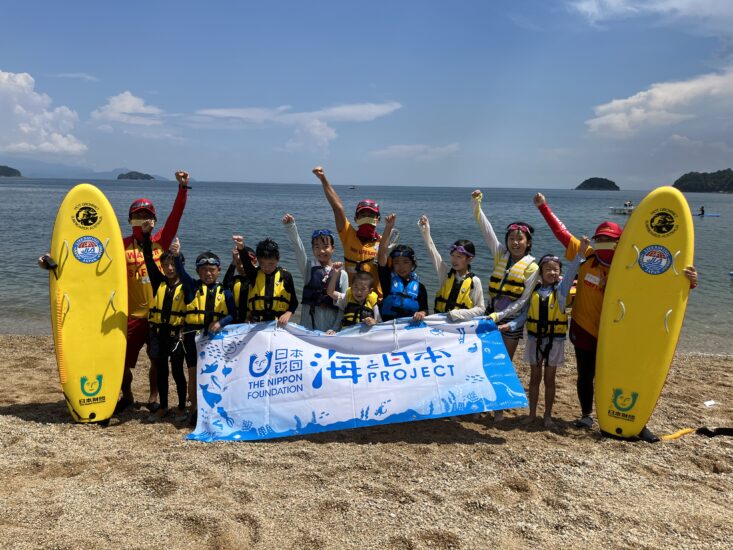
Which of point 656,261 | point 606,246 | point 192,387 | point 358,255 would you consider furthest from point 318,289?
point 656,261

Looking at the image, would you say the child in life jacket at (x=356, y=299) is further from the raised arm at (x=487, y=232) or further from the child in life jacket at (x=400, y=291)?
the raised arm at (x=487, y=232)

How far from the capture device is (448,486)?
4.10 m

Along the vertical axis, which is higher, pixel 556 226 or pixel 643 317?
pixel 556 226

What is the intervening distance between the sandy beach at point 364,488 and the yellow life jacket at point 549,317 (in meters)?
1.07

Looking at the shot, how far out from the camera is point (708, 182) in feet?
573

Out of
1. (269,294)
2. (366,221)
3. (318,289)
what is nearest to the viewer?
(269,294)

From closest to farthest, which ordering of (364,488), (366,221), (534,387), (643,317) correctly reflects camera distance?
(364,488), (643,317), (534,387), (366,221)

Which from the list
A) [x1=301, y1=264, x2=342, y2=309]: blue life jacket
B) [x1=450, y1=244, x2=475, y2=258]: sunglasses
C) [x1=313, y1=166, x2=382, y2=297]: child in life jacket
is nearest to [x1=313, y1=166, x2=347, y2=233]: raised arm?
[x1=313, y1=166, x2=382, y2=297]: child in life jacket

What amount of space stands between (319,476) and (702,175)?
21311cm

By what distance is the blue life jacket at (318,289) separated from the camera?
5449 mm

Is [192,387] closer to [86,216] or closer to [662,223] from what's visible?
[86,216]

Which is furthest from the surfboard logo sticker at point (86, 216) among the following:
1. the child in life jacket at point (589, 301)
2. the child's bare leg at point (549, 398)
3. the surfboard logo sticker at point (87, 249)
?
the child's bare leg at point (549, 398)

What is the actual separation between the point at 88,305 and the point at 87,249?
2.03 feet

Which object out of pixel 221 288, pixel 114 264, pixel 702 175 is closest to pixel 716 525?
pixel 221 288
